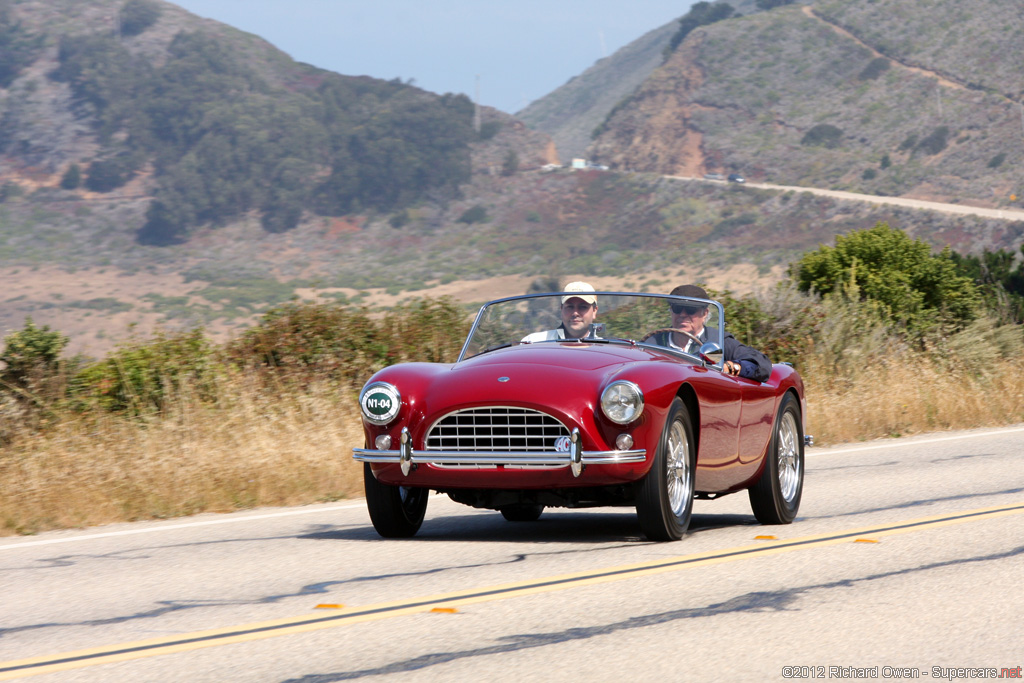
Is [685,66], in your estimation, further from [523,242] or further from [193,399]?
[193,399]

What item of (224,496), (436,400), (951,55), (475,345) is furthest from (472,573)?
(951,55)

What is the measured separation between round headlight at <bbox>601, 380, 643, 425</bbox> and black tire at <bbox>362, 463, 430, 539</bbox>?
3.92ft

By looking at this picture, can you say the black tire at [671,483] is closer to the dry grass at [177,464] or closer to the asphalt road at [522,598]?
the asphalt road at [522,598]

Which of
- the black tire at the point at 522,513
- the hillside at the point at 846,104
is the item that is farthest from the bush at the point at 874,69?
the black tire at the point at 522,513

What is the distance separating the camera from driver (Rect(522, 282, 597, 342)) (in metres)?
8.18

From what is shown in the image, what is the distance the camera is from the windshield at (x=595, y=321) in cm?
816

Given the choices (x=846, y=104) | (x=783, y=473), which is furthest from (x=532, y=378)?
(x=846, y=104)

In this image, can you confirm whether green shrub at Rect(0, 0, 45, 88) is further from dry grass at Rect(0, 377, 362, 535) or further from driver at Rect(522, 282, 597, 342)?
driver at Rect(522, 282, 597, 342)

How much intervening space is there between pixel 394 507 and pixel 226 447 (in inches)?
159

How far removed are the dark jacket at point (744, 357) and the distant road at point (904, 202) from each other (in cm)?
8409

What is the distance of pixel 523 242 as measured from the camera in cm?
11012

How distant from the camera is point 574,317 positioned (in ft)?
26.9

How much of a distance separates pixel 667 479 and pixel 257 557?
234 centimetres

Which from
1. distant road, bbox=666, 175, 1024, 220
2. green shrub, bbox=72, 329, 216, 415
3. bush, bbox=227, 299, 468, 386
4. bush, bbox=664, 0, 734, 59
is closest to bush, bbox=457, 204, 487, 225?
distant road, bbox=666, 175, 1024, 220
